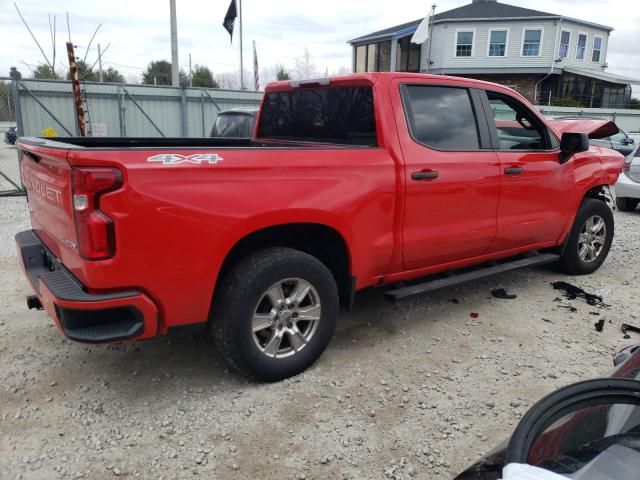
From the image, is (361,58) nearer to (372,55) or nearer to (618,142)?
(372,55)

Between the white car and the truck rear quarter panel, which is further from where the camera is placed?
the white car

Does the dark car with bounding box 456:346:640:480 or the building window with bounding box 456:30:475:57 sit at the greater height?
the building window with bounding box 456:30:475:57

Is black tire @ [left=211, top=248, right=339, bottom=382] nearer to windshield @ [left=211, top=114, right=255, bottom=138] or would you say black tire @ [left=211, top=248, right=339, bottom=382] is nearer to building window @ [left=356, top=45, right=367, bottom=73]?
windshield @ [left=211, top=114, right=255, bottom=138]

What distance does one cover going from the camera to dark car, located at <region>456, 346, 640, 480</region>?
1.41 meters

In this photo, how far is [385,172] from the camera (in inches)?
145

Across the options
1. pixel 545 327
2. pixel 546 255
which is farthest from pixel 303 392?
pixel 546 255

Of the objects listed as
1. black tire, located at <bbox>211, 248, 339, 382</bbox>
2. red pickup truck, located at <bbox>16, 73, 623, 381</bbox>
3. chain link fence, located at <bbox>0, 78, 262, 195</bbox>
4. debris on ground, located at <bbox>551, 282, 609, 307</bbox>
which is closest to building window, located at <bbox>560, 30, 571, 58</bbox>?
chain link fence, located at <bbox>0, 78, 262, 195</bbox>

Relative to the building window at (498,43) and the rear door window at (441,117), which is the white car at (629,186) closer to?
the rear door window at (441,117)

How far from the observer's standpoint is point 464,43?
113ft

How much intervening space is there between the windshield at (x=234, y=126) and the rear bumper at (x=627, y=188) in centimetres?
667

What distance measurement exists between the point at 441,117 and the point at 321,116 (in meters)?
0.93

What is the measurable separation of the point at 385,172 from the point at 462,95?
118cm

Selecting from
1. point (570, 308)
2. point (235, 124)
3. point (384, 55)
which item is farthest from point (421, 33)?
point (570, 308)

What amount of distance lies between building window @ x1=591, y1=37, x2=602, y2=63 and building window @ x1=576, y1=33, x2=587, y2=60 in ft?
4.16
